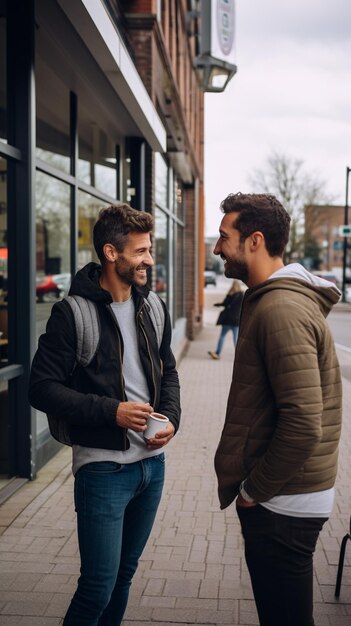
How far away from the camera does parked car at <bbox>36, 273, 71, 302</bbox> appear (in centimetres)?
709

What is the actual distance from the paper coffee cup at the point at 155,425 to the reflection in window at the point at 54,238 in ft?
16.5

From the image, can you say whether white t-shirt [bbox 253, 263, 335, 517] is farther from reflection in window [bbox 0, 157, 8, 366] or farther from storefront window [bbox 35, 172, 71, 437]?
storefront window [bbox 35, 172, 71, 437]

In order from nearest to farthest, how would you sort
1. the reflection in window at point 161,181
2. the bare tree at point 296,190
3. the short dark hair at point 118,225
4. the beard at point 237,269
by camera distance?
the beard at point 237,269
the short dark hair at point 118,225
the reflection in window at point 161,181
the bare tree at point 296,190

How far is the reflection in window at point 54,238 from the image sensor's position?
7.60m

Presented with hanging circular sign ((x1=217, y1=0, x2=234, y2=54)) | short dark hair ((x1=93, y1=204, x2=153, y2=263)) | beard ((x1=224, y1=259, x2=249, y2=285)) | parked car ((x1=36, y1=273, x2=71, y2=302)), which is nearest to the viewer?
beard ((x1=224, y1=259, x2=249, y2=285))

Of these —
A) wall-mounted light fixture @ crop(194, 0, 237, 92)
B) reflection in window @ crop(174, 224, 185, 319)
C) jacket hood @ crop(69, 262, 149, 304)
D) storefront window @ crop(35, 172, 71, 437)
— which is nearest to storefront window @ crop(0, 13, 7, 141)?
storefront window @ crop(35, 172, 71, 437)

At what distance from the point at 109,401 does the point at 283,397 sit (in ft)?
2.16

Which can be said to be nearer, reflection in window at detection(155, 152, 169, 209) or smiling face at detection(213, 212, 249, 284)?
smiling face at detection(213, 212, 249, 284)

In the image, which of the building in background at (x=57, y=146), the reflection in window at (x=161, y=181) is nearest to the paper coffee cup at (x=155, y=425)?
the building in background at (x=57, y=146)

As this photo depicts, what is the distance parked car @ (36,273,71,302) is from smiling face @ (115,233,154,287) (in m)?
4.34

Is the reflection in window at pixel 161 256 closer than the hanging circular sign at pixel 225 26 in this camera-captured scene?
Yes

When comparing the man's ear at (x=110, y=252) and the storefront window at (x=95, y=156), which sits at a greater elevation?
the storefront window at (x=95, y=156)

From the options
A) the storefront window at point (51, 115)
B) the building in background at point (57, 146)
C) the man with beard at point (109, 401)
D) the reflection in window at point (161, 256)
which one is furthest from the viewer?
the reflection in window at point (161, 256)

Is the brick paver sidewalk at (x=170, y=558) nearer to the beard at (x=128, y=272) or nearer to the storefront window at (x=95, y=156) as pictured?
the beard at (x=128, y=272)
